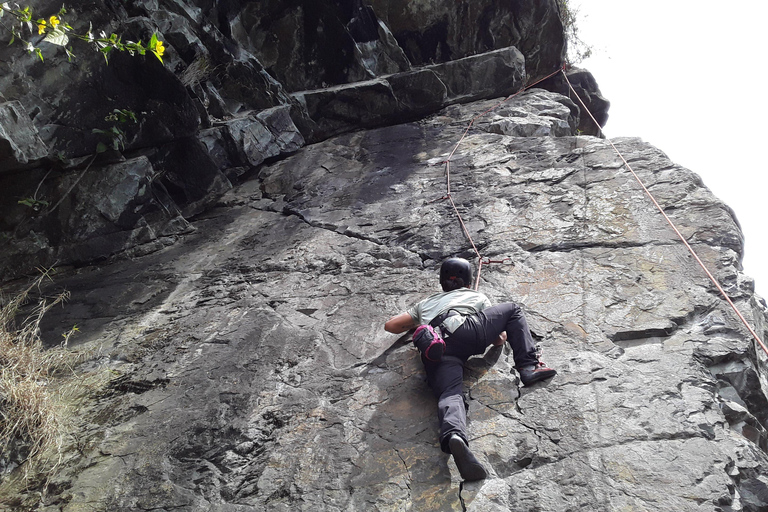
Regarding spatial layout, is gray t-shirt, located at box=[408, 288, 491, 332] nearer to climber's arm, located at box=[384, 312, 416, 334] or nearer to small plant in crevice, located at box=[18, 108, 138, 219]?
climber's arm, located at box=[384, 312, 416, 334]

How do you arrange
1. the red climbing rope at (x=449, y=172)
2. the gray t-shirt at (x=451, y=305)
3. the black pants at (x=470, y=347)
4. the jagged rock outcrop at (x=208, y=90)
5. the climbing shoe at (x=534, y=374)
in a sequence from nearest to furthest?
1. the black pants at (x=470, y=347)
2. the climbing shoe at (x=534, y=374)
3. the gray t-shirt at (x=451, y=305)
4. the red climbing rope at (x=449, y=172)
5. the jagged rock outcrop at (x=208, y=90)

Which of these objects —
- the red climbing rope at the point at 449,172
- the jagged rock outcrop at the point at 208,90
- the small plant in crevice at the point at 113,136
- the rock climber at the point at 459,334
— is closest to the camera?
the rock climber at the point at 459,334

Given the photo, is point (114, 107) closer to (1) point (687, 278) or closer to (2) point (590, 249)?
(2) point (590, 249)

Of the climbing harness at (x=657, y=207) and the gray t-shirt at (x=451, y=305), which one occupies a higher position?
the gray t-shirt at (x=451, y=305)

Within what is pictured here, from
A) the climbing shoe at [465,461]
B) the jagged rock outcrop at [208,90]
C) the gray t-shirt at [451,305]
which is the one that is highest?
the jagged rock outcrop at [208,90]

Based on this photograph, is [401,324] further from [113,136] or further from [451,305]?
[113,136]

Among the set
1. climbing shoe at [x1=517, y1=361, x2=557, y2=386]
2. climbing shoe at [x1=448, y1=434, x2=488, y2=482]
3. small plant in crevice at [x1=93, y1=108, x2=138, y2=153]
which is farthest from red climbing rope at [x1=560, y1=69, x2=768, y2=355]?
small plant in crevice at [x1=93, y1=108, x2=138, y2=153]

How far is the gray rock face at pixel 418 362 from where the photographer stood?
2504 mm

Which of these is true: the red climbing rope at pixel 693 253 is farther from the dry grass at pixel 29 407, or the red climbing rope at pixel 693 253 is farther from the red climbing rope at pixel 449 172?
the dry grass at pixel 29 407

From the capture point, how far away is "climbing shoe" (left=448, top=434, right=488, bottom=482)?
243cm

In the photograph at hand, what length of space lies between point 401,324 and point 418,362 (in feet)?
0.88

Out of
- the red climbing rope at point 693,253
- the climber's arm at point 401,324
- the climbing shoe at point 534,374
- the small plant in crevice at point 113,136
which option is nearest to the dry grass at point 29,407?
the climber's arm at point 401,324

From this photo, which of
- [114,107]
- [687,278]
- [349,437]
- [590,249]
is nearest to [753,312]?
[687,278]

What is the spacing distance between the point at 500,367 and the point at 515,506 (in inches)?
37.2
